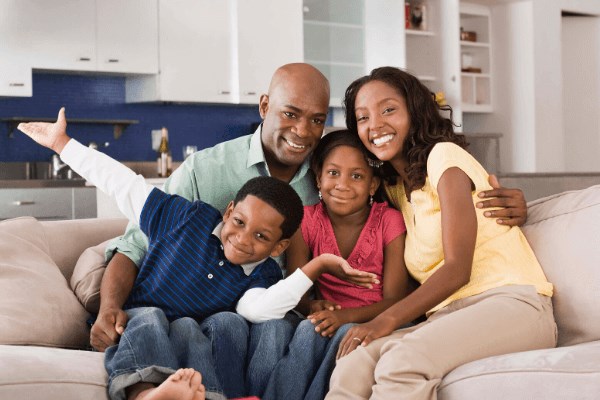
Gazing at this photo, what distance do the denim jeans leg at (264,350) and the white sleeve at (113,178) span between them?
20.0 inches

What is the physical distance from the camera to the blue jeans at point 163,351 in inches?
81.6

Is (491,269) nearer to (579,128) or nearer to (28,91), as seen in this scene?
(28,91)

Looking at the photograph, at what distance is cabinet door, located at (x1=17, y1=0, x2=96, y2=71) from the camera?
5617 mm

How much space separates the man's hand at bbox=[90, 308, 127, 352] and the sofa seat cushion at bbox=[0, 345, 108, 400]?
0.11m

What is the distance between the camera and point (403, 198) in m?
2.73

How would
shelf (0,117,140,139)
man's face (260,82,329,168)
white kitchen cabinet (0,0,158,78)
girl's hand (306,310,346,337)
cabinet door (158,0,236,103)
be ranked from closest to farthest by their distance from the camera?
girl's hand (306,310,346,337)
man's face (260,82,329,168)
white kitchen cabinet (0,0,158,78)
shelf (0,117,140,139)
cabinet door (158,0,236,103)

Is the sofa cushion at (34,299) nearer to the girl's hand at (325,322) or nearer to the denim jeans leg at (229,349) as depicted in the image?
the denim jeans leg at (229,349)

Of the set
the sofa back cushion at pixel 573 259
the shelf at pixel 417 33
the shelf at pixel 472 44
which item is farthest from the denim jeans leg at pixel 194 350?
the shelf at pixel 472 44

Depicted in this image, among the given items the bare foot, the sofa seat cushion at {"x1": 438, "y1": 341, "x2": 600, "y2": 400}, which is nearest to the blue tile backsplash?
the bare foot

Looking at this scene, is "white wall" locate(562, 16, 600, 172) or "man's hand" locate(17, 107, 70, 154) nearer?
"man's hand" locate(17, 107, 70, 154)

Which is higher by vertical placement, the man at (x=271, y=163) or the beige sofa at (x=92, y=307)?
the man at (x=271, y=163)

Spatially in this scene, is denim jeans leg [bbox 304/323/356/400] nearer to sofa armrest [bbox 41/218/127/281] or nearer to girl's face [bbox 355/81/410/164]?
girl's face [bbox 355/81/410/164]

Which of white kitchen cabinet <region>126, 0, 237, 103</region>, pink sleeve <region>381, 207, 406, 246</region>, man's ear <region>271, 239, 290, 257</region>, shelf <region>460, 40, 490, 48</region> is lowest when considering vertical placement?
man's ear <region>271, 239, 290, 257</region>

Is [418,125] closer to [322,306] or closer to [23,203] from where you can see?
[322,306]
